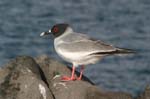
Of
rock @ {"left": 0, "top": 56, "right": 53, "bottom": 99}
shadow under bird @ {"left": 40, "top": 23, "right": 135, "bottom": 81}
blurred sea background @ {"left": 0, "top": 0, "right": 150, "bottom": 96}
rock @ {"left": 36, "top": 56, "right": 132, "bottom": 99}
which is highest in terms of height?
shadow under bird @ {"left": 40, "top": 23, "right": 135, "bottom": 81}

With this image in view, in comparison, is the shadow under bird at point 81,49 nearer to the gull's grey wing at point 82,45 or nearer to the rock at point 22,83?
the gull's grey wing at point 82,45

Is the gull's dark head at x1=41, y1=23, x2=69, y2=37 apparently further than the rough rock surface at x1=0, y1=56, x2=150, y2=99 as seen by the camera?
Yes

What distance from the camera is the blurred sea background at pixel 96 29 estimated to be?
2898 centimetres

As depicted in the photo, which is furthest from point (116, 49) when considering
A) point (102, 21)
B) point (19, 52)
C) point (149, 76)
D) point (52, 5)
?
point (52, 5)

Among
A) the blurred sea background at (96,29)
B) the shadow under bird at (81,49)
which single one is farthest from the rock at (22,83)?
the blurred sea background at (96,29)

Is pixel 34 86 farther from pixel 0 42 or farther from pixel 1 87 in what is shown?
pixel 0 42

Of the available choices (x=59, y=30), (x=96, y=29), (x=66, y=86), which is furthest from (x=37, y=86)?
(x=96, y=29)

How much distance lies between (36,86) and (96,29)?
2268cm

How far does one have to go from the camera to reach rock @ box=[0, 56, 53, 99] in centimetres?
1459

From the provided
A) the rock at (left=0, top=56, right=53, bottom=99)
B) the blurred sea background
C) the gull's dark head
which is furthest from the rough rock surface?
the blurred sea background

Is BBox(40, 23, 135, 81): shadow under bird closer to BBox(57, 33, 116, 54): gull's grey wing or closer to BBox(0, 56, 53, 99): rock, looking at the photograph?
BBox(57, 33, 116, 54): gull's grey wing

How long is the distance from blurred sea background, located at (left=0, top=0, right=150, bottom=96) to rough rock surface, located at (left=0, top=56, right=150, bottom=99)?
31.7 feet

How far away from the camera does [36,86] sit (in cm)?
1473

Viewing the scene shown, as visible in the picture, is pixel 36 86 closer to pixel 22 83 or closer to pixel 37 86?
pixel 37 86
